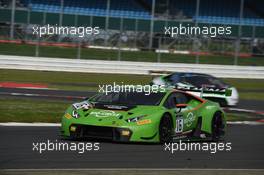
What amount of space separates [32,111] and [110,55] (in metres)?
19.1

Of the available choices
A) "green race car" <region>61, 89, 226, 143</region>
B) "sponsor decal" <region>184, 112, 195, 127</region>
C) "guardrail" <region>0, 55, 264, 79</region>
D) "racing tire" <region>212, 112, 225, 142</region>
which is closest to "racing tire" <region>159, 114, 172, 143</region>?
"green race car" <region>61, 89, 226, 143</region>

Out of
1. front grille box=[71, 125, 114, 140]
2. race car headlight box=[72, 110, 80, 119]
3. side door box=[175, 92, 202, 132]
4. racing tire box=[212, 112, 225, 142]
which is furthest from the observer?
racing tire box=[212, 112, 225, 142]

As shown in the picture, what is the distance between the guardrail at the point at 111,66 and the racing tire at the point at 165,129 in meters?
20.9

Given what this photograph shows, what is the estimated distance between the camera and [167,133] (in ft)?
37.8

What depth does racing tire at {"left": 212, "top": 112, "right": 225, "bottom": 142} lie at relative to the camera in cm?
1287

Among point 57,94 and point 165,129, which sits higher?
point 165,129

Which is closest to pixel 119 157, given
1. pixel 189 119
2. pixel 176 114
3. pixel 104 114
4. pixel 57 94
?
pixel 104 114

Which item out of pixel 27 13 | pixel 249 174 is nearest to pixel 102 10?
pixel 27 13

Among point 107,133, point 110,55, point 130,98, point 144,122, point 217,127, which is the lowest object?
point 110,55

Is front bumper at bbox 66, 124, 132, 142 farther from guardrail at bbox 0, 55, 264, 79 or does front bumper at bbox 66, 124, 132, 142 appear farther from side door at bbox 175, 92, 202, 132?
guardrail at bbox 0, 55, 264, 79

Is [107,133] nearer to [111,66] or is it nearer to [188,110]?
[188,110]

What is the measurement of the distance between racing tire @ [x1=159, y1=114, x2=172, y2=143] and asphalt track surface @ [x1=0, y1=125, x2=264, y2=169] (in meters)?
0.19

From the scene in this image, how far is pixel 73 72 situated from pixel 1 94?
11606mm

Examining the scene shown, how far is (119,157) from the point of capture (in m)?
9.84
